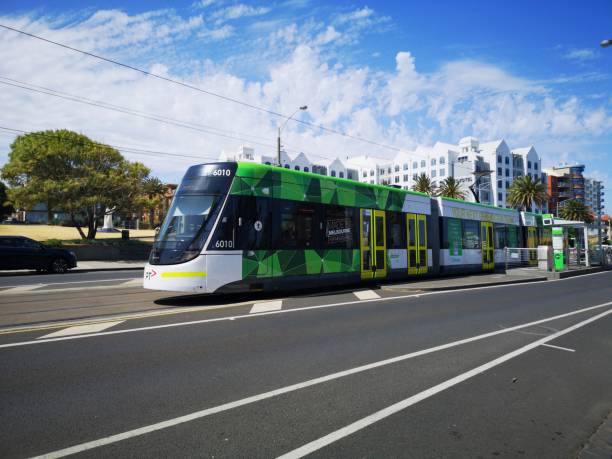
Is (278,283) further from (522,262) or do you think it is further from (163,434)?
(522,262)

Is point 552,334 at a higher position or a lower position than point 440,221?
lower

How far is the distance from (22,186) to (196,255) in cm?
2846

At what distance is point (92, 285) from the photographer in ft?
48.2

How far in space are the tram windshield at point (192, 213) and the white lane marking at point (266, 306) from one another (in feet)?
6.39

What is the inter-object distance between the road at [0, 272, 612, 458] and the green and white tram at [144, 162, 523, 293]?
1.77 metres

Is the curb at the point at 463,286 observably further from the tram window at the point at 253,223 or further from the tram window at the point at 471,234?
the tram window at the point at 253,223

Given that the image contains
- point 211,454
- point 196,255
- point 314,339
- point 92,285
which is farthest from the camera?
point 92,285

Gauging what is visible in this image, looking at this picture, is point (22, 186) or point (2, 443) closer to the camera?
point (2, 443)

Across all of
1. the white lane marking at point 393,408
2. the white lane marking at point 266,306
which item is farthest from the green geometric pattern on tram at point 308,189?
the white lane marking at point 393,408

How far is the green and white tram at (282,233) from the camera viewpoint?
33.9ft

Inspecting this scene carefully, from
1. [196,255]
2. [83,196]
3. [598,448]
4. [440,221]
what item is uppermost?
[83,196]

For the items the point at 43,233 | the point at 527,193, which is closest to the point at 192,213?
the point at 43,233

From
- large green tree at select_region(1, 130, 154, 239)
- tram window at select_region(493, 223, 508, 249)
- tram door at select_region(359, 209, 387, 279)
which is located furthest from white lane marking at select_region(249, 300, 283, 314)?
large green tree at select_region(1, 130, 154, 239)

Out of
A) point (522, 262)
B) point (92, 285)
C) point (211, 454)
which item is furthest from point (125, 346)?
point (522, 262)
